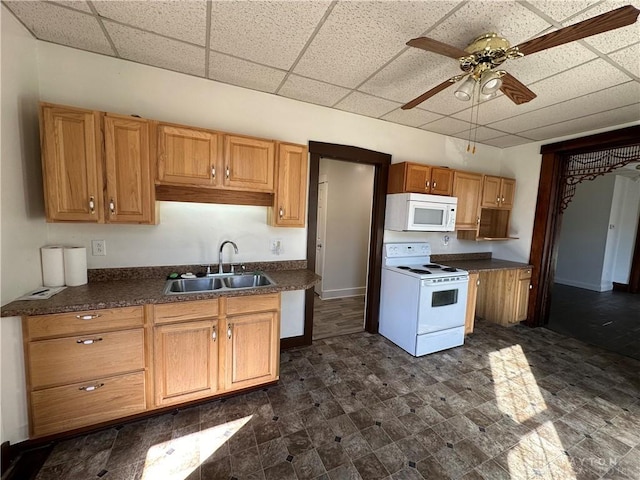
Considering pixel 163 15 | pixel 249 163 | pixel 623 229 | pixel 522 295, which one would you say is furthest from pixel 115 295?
pixel 623 229

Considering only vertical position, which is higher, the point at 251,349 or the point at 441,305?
the point at 441,305

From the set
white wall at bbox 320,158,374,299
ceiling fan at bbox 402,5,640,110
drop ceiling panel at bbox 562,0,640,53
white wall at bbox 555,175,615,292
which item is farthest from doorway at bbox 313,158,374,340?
white wall at bbox 555,175,615,292

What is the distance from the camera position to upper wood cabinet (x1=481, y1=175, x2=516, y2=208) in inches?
146

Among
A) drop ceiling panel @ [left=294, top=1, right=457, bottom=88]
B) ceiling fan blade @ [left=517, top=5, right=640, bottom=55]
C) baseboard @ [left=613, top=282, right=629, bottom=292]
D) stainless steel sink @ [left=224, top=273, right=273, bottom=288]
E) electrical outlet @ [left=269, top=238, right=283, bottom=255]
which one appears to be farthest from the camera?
baseboard @ [left=613, top=282, right=629, bottom=292]

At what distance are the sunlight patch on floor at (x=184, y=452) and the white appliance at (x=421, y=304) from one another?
76.1 inches

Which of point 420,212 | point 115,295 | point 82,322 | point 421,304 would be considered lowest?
point 421,304

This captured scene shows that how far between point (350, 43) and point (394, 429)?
9.01 feet

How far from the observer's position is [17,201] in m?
1.66

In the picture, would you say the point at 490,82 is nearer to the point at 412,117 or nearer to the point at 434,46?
the point at 434,46

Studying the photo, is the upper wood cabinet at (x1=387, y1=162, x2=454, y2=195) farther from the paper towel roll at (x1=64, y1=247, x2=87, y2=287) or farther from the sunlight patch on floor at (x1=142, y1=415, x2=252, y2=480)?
the paper towel roll at (x1=64, y1=247, x2=87, y2=287)

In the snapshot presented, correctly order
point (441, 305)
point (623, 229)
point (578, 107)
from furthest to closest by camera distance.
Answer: point (623, 229), point (441, 305), point (578, 107)

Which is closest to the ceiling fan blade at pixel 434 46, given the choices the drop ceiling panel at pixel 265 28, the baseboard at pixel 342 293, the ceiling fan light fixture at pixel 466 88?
the ceiling fan light fixture at pixel 466 88

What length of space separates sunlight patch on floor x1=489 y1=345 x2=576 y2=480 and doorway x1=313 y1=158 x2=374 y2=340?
6.87 ft

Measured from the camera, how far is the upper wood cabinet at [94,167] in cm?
174
